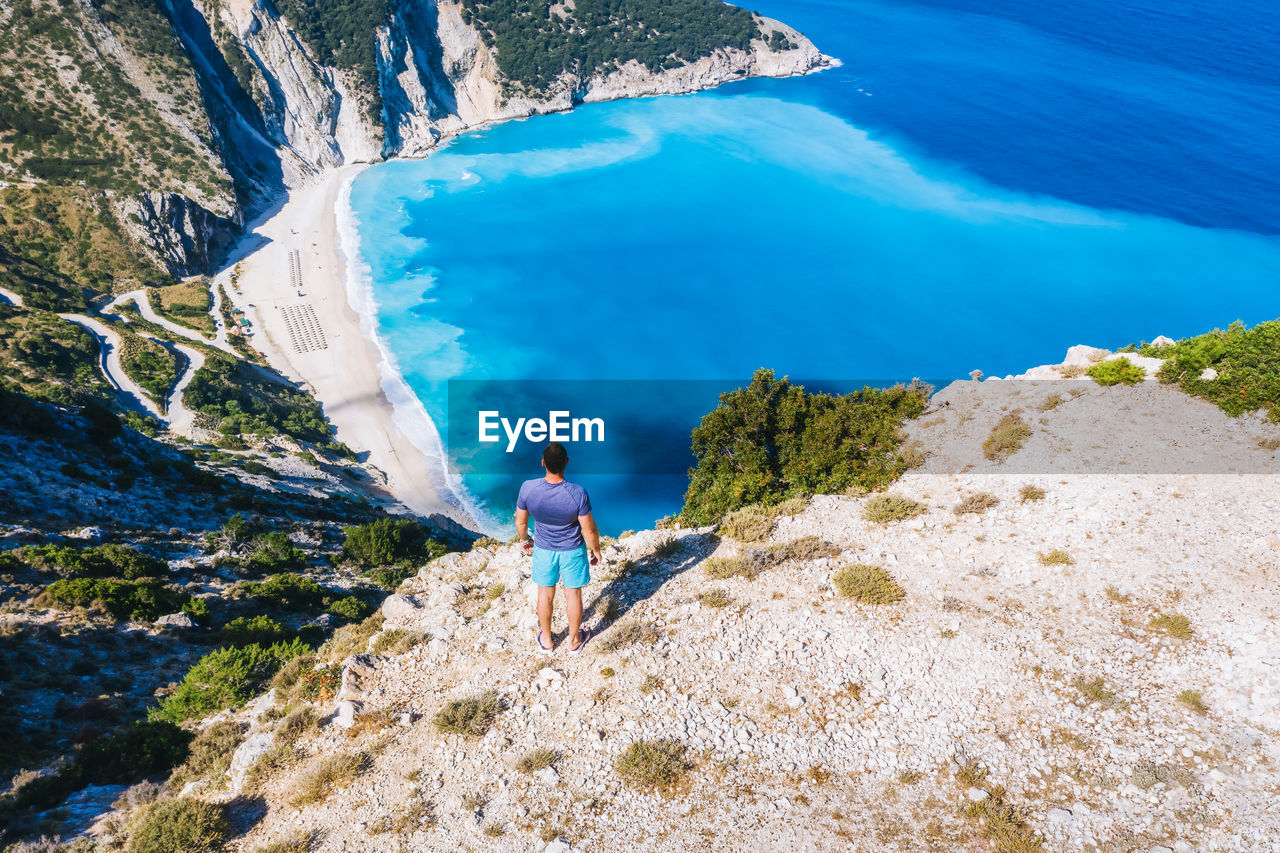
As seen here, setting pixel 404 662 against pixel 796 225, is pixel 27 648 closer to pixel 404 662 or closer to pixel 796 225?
pixel 404 662

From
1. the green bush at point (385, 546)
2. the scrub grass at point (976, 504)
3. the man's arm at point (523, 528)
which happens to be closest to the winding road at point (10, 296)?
the green bush at point (385, 546)

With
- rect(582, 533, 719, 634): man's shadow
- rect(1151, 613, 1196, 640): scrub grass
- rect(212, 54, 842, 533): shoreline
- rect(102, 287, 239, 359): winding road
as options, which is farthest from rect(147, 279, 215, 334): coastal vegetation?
rect(1151, 613, 1196, 640): scrub grass

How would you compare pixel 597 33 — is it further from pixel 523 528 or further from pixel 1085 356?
pixel 523 528

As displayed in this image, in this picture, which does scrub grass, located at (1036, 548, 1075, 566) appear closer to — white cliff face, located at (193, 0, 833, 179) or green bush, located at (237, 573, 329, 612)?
green bush, located at (237, 573, 329, 612)

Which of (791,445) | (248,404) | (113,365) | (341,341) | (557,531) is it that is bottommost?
(248,404)

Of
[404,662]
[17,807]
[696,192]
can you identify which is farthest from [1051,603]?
[696,192]

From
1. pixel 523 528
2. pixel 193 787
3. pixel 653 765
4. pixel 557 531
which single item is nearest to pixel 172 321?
pixel 193 787
